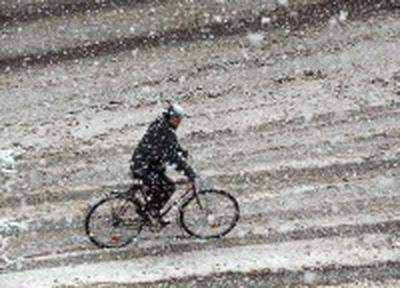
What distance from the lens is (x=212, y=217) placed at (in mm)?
13586

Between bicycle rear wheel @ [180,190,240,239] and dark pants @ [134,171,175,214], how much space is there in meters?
0.36

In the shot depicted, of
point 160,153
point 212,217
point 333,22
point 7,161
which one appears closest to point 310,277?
point 212,217

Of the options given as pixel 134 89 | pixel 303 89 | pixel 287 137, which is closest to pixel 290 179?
pixel 287 137

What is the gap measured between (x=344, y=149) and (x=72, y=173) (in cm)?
440

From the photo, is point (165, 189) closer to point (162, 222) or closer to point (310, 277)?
point (162, 222)

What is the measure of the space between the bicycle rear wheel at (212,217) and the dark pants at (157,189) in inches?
14.0

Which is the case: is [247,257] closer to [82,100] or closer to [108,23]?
[82,100]

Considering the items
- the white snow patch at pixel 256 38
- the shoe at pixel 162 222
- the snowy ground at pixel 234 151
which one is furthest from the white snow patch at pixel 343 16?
the shoe at pixel 162 222

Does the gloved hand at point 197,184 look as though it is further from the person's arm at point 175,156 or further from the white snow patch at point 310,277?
the white snow patch at point 310,277

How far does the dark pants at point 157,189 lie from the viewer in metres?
13.1

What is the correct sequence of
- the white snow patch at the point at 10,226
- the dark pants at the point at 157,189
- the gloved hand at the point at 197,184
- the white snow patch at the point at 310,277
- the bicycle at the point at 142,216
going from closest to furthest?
the white snow patch at the point at 310,277 < the dark pants at the point at 157,189 < the gloved hand at the point at 197,184 < the bicycle at the point at 142,216 < the white snow patch at the point at 10,226

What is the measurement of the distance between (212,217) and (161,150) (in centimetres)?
149

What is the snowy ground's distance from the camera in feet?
42.9

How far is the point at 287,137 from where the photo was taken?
1477 cm
